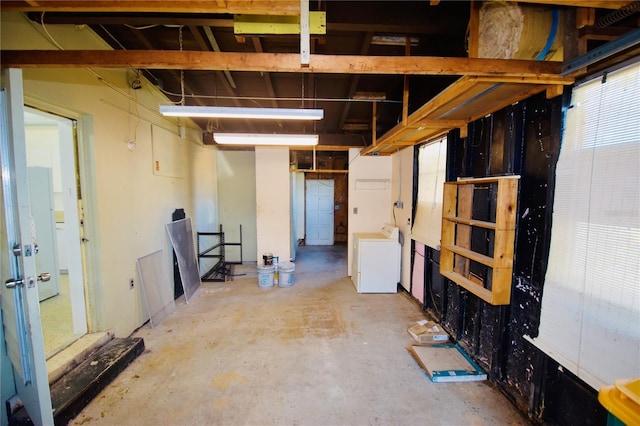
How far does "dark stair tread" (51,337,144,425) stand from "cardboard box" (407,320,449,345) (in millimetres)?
2786

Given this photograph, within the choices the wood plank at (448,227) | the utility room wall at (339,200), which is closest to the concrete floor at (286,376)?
the wood plank at (448,227)

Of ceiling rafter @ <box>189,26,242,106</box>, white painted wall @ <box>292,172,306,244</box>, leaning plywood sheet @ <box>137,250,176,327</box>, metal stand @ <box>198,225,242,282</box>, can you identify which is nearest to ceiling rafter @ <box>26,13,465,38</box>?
ceiling rafter @ <box>189,26,242,106</box>

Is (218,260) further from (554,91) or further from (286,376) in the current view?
(554,91)

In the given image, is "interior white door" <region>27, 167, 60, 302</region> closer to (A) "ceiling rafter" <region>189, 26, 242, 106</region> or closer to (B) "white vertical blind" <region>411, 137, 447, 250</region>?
(A) "ceiling rafter" <region>189, 26, 242, 106</region>

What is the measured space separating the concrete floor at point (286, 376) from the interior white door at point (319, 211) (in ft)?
14.4

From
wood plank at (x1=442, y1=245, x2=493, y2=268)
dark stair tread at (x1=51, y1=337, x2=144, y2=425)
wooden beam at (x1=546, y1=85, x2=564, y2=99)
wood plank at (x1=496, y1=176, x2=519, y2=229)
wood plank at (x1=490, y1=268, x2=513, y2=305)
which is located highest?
wooden beam at (x1=546, y1=85, x2=564, y2=99)

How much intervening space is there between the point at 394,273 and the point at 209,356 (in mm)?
→ 2773

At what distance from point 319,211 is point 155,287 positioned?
518cm

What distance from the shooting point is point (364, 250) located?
4.04 metres

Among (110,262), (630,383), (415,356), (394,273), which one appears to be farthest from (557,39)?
(110,262)

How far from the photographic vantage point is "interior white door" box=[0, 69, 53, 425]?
1405 millimetres

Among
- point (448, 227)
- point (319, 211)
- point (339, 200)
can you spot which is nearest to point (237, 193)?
point (319, 211)

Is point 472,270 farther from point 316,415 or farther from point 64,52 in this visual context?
point 64,52

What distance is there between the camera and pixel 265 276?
13.9 ft
